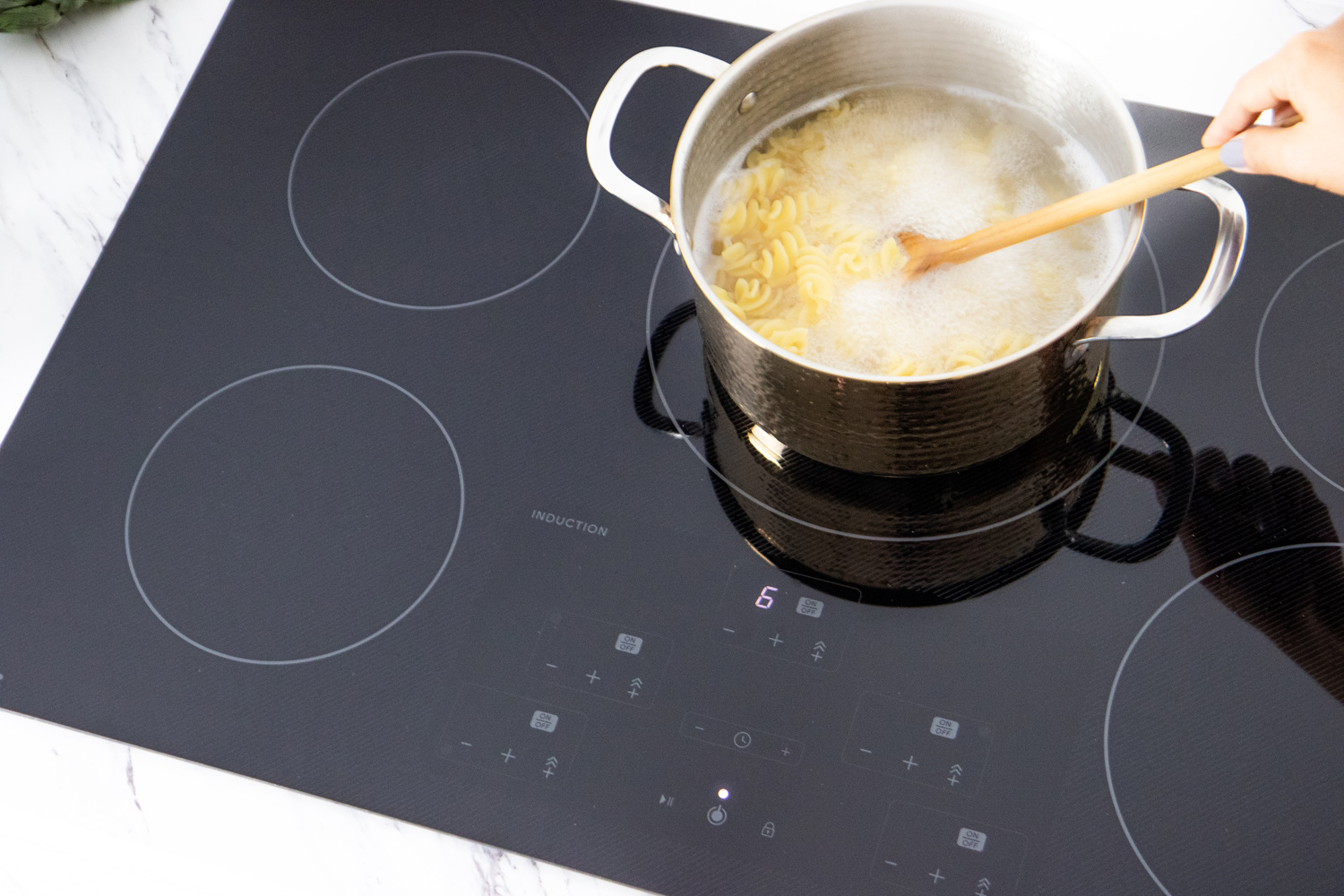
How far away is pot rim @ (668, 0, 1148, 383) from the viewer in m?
0.55

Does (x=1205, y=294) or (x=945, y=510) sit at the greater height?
(x=1205, y=294)

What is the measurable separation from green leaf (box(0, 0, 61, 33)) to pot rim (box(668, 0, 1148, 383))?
0.59m

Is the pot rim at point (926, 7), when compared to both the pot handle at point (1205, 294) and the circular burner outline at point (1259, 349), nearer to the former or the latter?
the pot handle at point (1205, 294)

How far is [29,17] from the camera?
0.88 metres

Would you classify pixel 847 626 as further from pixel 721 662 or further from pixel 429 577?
pixel 429 577

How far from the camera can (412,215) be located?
83 centimetres

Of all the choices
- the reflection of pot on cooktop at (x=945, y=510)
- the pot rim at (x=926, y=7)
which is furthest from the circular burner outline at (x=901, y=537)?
the pot rim at (x=926, y=7)

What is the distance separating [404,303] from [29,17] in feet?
1.35

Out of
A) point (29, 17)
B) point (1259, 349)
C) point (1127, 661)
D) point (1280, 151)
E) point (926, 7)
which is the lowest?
point (1127, 661)

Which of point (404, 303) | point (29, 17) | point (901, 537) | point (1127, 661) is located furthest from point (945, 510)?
point (29, 17)

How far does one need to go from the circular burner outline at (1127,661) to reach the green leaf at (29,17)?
939mm

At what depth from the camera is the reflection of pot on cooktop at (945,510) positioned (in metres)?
0.68

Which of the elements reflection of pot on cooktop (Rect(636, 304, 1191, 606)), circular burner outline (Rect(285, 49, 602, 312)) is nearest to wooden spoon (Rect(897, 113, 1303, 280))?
reflection of pot on cooktop (Rect(636, 304, 1191, 606))

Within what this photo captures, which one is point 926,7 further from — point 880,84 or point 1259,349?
point 1259,349
